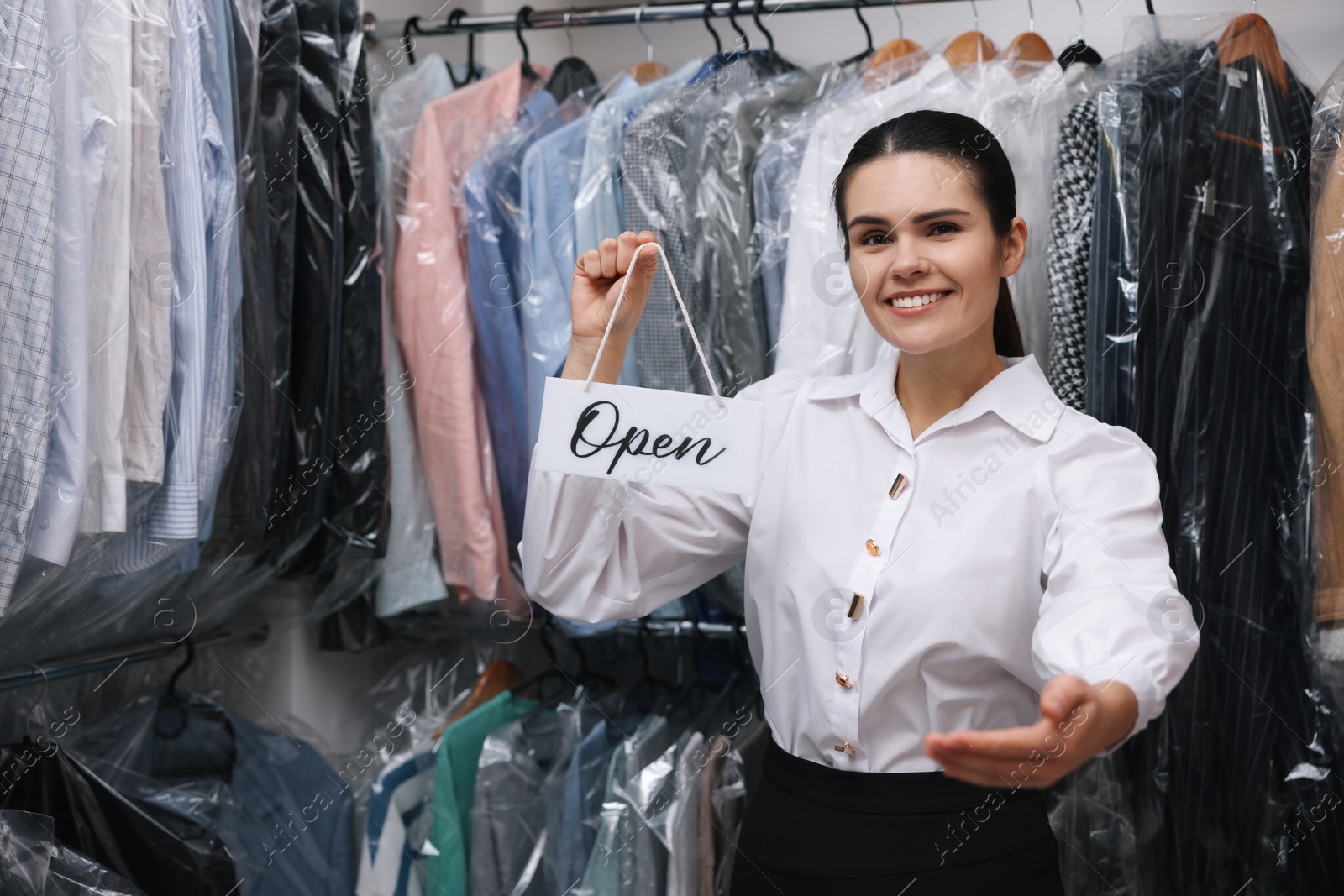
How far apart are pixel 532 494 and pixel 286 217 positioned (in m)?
0.61

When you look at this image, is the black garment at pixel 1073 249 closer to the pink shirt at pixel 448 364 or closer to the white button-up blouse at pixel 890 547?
the white button-up blouse at pixel 890 547

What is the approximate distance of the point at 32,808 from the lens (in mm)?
1350

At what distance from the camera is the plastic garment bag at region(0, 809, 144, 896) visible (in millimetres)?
1173

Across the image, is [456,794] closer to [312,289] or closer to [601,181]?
[312,289]

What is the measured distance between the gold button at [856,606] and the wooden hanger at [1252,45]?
811mm

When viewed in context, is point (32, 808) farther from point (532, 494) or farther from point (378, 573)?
point (532, 494)

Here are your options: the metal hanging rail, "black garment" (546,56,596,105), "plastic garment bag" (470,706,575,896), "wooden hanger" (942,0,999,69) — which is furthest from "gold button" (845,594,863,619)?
"black garment" (546,56,596,105)

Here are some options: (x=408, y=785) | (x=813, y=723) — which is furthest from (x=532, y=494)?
(x=408, y=785)

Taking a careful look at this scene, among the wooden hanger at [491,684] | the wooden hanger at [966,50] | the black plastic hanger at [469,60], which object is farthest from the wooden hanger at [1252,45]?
the wooden hanger at [491,684]

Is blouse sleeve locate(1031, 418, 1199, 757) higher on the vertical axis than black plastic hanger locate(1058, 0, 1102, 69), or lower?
lower

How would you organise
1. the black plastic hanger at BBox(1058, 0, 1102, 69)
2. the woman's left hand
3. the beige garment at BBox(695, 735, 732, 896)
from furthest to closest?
the black plastic hanger at BBox(1058, 0, 1102, 69) → the beige garment at BBox(695, 735, 732, 896) → the woman's left hand

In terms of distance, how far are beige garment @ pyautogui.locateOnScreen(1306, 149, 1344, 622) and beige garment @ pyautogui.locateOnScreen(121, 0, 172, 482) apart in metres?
1.27

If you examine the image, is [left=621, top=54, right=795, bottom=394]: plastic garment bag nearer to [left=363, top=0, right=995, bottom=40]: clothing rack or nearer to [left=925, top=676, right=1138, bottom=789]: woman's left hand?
[left=363, top=0, right=995, bottom=40]: clothing rack

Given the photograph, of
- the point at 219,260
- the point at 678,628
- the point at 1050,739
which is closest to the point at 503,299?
the point at 219,260
